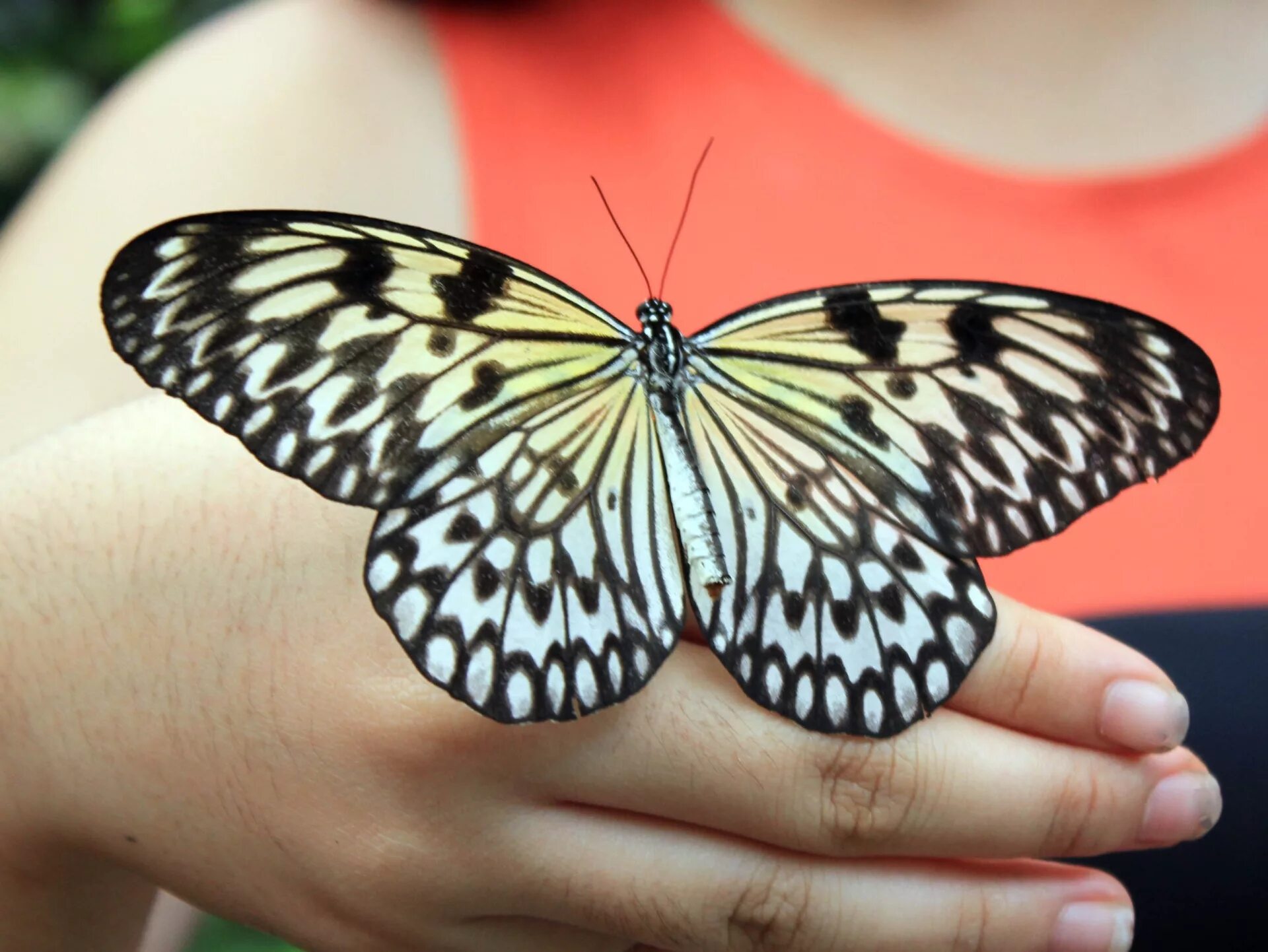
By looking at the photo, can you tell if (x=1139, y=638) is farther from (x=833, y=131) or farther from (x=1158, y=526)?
(x=833, y=131)

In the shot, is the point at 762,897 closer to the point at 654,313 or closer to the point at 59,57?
the point at 654,313

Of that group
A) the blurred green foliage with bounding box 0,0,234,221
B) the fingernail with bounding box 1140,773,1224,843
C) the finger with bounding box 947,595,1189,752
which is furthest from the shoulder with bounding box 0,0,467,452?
the blurred green foliage with bounding box 0,0,234,221

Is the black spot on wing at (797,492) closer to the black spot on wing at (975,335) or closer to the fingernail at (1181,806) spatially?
the black spot on wing at (975,335)

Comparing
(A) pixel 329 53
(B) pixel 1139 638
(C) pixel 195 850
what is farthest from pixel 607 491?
(A) pixel 329 53

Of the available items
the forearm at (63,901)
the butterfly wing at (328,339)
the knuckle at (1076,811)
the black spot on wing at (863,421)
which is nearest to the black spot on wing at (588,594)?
the butterfly wing at (328,339)

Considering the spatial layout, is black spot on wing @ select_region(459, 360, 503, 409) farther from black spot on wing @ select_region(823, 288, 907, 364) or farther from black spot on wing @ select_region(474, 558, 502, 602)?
black spot on wing @ select_region(823, 288, 907, 364)

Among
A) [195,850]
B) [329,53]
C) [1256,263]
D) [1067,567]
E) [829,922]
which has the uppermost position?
[1256,263]
